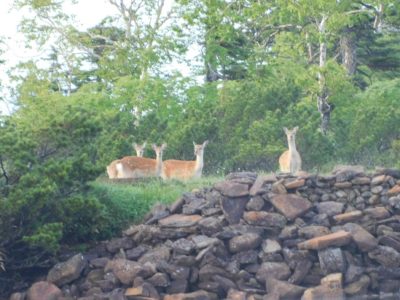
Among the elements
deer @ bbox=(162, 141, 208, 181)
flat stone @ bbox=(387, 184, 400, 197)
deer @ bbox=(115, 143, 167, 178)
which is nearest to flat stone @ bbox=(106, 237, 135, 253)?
flat stone @ bbox=(387, 184, 400, 197)

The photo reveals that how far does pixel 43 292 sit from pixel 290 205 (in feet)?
17.5

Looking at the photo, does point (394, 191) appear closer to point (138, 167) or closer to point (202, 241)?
point (202, 241)

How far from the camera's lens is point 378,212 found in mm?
21266

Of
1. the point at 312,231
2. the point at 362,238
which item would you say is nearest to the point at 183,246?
the point at 312,231

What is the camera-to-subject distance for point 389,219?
21.2 meters

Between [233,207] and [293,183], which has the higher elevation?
[293,183]

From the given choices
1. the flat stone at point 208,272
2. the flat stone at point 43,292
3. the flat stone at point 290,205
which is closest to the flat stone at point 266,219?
the flat stone at point 290,205

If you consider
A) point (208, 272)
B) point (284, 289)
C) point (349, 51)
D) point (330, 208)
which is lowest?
point (284, 289)

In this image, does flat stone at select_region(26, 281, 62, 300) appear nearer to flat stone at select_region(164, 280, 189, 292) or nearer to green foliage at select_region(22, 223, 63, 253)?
green foliage at select_region(22, 223, 63, 253)

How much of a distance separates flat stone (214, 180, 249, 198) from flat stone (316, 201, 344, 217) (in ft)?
5.29

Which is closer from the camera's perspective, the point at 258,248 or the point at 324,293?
the point at 324,293

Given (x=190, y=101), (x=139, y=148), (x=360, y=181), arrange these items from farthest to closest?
(x=190, y=101) < (x=139, y=148) < (x=360, y=181)

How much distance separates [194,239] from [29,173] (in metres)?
3.58

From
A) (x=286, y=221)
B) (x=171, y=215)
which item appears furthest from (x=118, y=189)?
(x=286, y=221)
